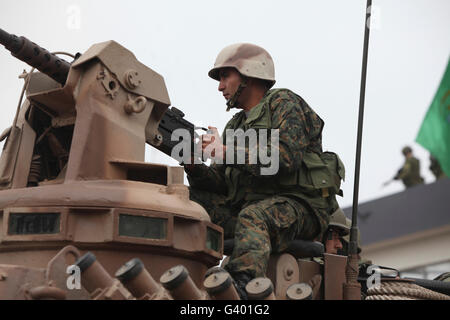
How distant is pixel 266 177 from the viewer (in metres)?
7.41

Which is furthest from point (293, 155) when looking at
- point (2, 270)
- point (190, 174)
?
point (2, 270)

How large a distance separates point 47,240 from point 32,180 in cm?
110

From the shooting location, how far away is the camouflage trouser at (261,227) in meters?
6.93

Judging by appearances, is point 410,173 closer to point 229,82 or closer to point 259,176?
point 229,82

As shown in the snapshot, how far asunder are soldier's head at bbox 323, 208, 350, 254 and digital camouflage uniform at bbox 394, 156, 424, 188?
17.4 m

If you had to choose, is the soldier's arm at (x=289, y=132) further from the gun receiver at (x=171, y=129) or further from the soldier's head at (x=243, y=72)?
the gun receiver at (x=171, y=129)

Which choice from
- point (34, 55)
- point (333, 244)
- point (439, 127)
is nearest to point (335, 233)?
point (333, 244)

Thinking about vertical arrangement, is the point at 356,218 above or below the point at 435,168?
below

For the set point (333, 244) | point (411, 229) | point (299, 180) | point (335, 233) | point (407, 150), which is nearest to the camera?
point (299, 180)

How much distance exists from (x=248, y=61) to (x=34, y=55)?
1734 mm

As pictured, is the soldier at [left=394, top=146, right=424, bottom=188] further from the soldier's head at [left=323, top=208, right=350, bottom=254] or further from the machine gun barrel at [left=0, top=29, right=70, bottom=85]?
the machine gun barrel at [left=0, top=29, right=70, bottom=85]

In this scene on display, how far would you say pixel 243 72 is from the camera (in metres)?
8.00
